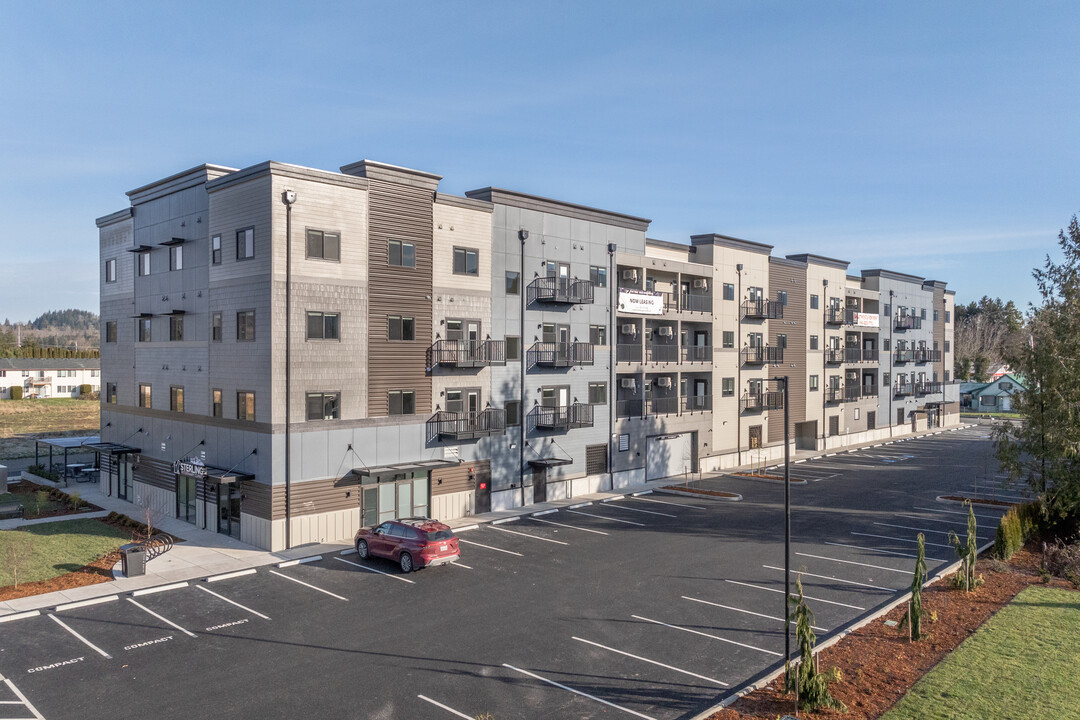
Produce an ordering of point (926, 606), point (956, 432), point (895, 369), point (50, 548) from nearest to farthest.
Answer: point (926, 606)
point (50, 548)
point (895, 369)
point (956, 432)

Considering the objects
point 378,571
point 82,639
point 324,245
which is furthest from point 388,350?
point 82,639

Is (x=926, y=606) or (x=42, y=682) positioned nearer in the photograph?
(x=42, y=682)

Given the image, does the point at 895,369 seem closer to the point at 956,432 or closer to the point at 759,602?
the point at 956,432

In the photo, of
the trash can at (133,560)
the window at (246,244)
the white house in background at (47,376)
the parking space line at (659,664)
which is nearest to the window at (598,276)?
the window at (246,244)

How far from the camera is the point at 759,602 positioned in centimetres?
2153

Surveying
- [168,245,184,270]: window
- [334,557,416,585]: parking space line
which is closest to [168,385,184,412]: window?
[168,245,184,270]: window

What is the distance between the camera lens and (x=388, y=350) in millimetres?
30656

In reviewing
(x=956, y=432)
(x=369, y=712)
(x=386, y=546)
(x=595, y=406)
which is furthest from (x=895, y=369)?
(x=369, y=712)

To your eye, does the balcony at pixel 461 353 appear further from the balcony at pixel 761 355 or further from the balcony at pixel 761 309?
the balcony at pixel 761 309

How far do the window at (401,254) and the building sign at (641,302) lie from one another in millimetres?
14460

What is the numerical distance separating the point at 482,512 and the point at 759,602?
16079mm

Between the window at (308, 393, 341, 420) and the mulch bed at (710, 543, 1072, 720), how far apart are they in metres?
19.7

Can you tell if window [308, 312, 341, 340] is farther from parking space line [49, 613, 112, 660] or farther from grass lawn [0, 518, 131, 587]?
parking space line [49, 613, 112, 660]

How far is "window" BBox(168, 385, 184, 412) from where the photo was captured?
3319 cm
